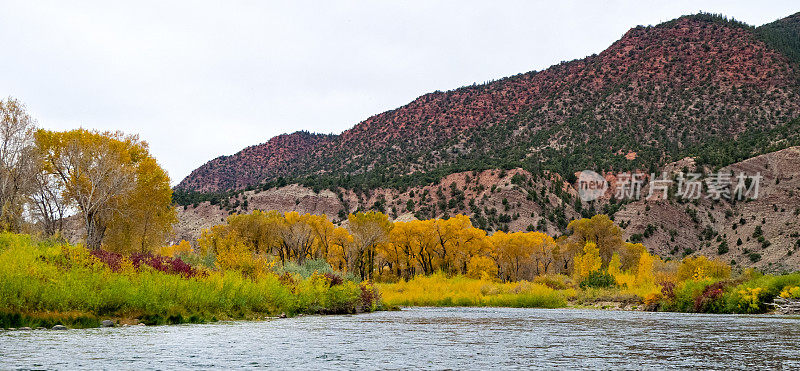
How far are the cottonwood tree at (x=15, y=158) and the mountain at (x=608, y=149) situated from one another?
72.2 metres

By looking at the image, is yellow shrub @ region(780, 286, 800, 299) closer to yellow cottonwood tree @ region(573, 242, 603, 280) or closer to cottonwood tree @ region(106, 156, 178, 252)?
yellow cottonwood tree @ region(573, 242, 603, 280)

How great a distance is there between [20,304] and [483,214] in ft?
309

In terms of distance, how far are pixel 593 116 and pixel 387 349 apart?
12236cm

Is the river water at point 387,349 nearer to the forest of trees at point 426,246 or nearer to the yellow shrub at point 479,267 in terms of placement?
the forest of trees at point 426,246

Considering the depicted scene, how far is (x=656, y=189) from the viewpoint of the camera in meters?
105

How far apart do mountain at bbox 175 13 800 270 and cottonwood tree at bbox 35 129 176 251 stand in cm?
6151

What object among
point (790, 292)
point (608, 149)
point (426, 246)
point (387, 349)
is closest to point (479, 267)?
point (426, 246)

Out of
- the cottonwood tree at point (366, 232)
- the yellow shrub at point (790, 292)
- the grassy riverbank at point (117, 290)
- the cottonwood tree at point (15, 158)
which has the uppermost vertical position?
the cottonwood tree at point (15, 158)

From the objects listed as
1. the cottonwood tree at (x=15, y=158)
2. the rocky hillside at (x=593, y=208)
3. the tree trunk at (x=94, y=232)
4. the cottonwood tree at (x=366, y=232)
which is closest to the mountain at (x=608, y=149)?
the rocky hillside at (x=593, y=208)

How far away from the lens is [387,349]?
14977mm

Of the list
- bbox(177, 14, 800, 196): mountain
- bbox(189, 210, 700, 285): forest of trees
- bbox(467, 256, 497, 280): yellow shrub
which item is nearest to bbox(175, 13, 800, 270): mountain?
bbox(177, 14, 800, 196): mountain

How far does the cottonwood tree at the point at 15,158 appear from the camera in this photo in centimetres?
4306

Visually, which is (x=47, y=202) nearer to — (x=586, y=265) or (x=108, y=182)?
(x=108, y=182)

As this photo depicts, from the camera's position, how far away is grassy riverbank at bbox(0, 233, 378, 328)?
62.2 ft
